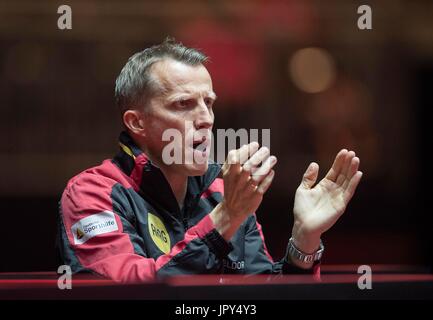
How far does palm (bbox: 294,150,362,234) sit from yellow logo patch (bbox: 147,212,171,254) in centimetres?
38

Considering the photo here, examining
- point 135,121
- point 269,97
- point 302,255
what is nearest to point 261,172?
point 302,255

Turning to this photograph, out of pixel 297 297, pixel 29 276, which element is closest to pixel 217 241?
pixel 29 276

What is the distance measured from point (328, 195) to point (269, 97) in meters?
3.03

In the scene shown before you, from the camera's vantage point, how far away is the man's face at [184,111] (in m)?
1.93

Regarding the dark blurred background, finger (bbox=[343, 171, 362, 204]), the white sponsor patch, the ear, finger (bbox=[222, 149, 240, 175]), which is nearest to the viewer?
finger (bbox=[222, 149, 240, 175])

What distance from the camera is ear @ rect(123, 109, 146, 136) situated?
2031 millimetres

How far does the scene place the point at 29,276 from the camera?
1546mm

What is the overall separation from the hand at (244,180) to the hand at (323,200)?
304 millimetres

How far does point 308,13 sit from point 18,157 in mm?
2269

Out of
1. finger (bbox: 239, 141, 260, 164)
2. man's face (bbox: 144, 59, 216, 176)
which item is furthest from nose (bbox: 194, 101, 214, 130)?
finger (bbox: 239, 141, 260, 164)

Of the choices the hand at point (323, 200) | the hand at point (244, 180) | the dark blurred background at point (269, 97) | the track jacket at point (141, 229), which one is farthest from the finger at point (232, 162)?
the dark blurred background at point (269, 97)

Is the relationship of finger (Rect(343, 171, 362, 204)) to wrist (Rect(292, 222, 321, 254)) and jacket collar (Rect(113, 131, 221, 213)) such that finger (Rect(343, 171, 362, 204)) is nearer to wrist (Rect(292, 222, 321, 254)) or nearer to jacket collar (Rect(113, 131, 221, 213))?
wrist (Rect(292, 222, 321, 254))

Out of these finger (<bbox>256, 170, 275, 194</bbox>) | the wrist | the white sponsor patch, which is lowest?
the wrist
